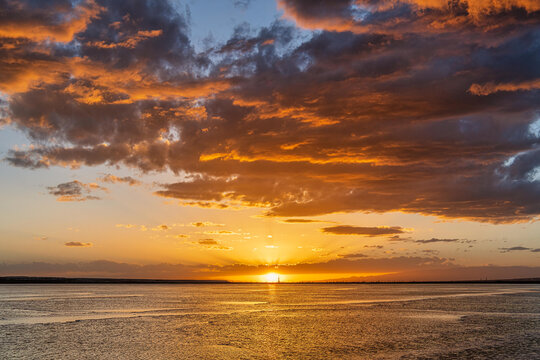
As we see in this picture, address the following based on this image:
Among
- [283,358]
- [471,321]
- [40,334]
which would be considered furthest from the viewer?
[471,321]

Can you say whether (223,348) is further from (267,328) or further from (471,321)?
(471,321)

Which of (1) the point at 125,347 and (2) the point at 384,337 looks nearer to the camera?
(1) the point at 125,347

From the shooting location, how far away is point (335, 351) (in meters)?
36.2

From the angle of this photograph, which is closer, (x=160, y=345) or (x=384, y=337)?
(x=160, y=345)

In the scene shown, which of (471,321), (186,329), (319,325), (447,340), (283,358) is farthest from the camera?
(471,321)

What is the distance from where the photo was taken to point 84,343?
3922 cm

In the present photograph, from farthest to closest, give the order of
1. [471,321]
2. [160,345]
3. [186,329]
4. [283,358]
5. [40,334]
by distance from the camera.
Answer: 1. [471,321]
2. [186,329]
3. [40,334]
4. [160,345]
5. [283,358]

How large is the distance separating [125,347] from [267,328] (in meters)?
18.3

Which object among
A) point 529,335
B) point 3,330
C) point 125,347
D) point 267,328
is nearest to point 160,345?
point 125,347

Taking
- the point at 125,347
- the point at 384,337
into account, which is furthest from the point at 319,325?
the point at 125,347

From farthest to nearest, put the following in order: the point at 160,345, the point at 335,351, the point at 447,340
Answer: the point at 447,340, the point at 160,345, the point at 335,351

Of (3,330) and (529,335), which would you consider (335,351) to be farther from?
(3,330)

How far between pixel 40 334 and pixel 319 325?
3063cm

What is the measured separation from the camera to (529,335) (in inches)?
1797
